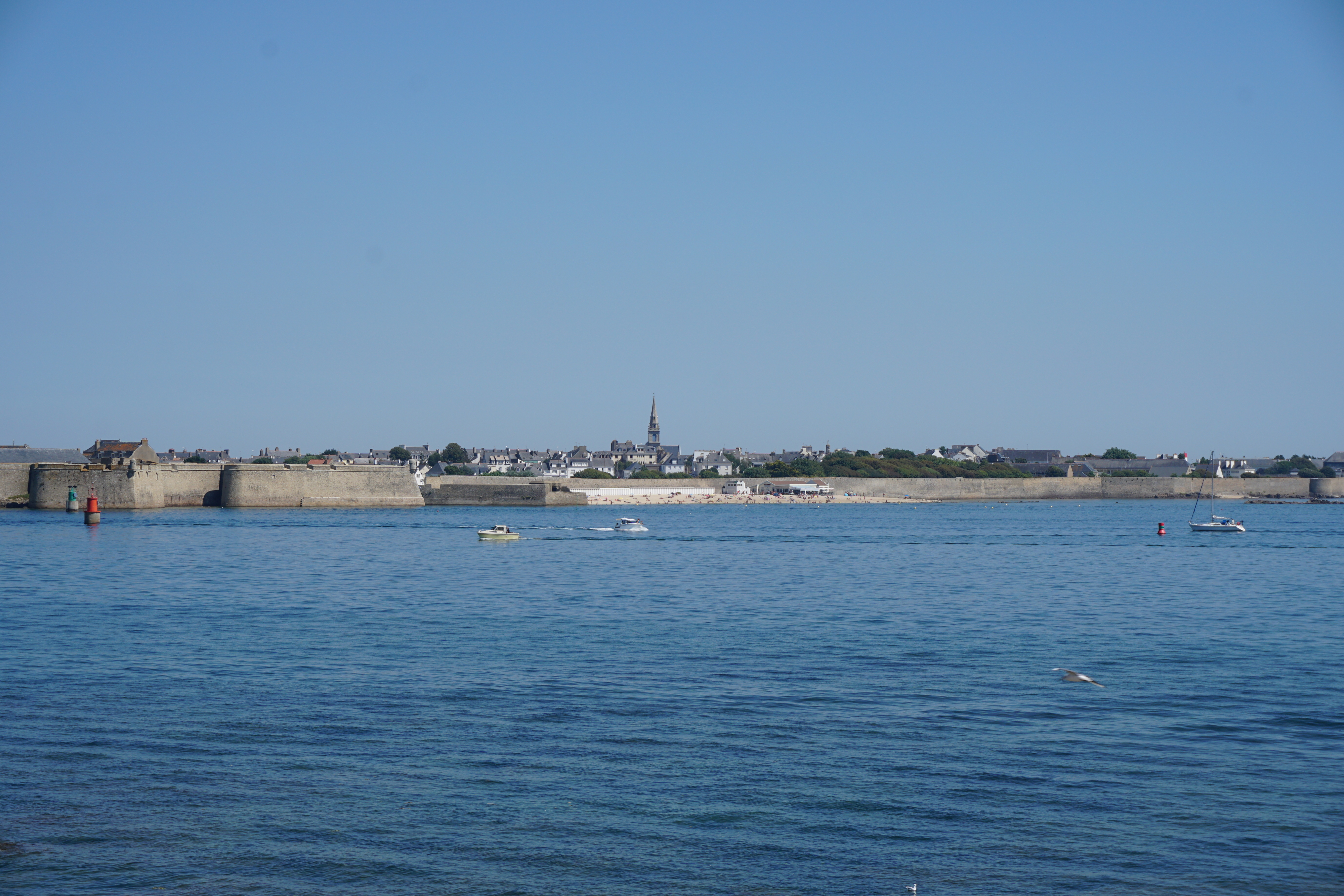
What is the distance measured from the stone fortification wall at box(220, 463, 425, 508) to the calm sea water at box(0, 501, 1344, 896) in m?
53.7

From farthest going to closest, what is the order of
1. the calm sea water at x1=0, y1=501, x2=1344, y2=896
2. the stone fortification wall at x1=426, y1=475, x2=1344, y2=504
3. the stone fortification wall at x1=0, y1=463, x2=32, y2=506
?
1. the stone fortification wall at x1=426, y1=475, x2=1344, y2=504
2. the stone fortification wall at x1=0, y1=463, x2=32, y2=506
3. the calm sea water at x1=0, y1=501, x2=1344, y2=896

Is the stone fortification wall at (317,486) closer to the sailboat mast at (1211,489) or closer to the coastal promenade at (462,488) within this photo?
the coastal promenade at (462,488)

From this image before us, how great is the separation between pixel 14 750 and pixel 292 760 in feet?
9.34

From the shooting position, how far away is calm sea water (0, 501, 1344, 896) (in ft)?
28.2

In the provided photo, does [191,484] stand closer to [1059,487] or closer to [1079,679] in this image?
[1079,679]

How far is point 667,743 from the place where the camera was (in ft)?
39.2

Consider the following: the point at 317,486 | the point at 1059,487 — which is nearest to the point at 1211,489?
the point at 1059,487

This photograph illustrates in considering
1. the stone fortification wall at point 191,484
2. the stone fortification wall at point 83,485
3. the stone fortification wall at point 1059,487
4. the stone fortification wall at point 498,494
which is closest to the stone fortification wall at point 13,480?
the stone fortification wall at point 83,485

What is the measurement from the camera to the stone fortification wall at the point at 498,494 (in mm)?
98062

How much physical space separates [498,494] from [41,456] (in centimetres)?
3444

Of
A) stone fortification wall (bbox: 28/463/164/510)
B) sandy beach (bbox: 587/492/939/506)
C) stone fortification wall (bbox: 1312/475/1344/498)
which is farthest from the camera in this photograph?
stone fortification wall (bbox: 1312/475/1344/498)

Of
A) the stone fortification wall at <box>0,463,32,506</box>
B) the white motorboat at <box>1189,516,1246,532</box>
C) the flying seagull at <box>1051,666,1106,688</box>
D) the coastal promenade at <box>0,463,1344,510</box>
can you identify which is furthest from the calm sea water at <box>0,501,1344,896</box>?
the stone fortification wall at <box>0,463,32,506</box>

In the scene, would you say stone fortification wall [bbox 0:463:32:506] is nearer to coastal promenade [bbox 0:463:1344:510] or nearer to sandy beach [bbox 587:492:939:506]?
coastal promenade [bbox 0:463:1344:510]

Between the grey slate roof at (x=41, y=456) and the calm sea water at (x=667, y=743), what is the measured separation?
57.5 meters
